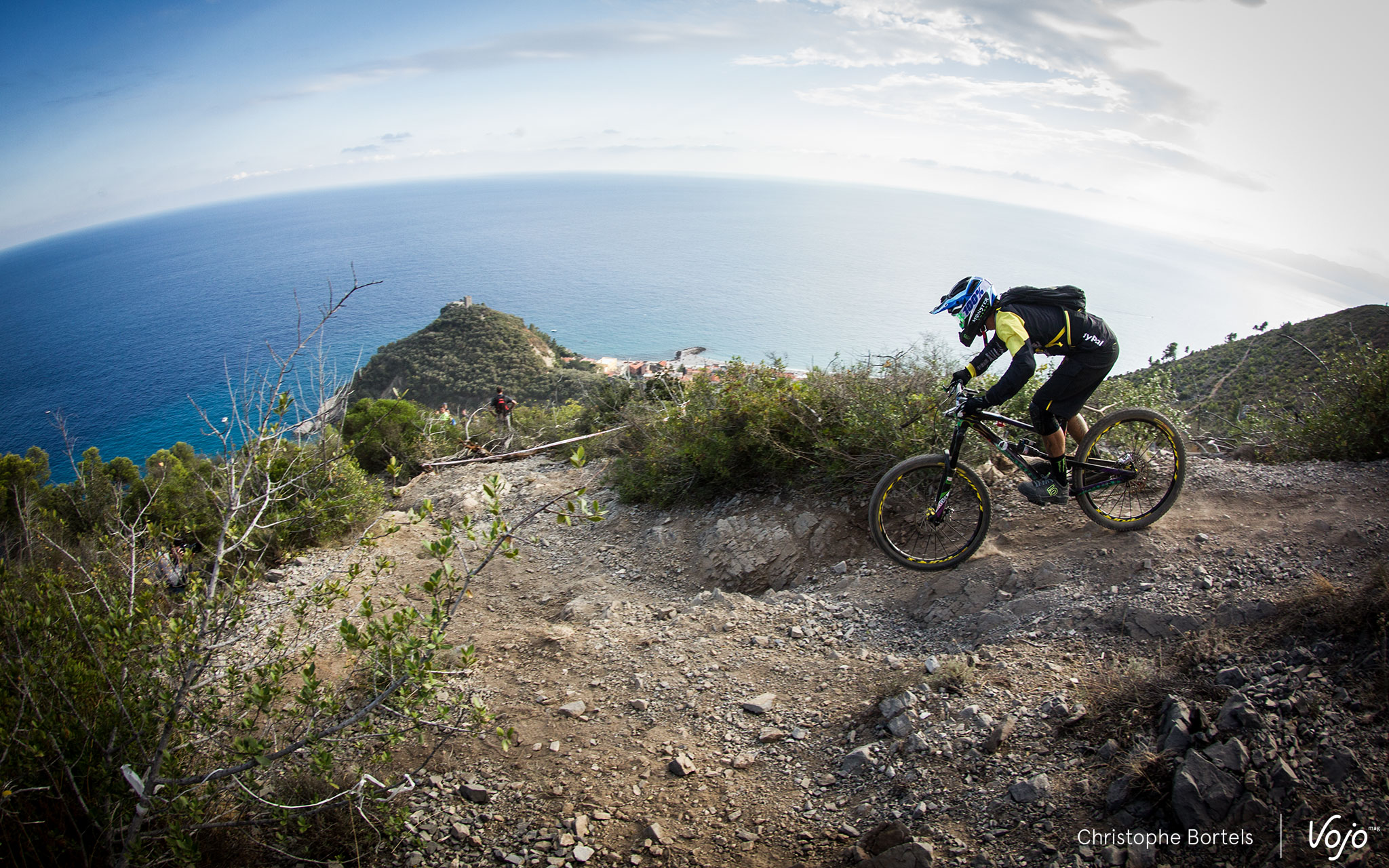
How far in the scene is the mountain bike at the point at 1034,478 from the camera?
17.7 feet

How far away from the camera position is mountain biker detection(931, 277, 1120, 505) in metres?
4.91

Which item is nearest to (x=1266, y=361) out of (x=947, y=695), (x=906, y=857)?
(x=947, y=695)

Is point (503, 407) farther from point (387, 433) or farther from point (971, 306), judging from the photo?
point (971, 306)

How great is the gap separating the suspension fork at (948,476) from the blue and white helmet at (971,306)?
79 cm

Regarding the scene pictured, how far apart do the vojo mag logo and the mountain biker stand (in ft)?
10.2

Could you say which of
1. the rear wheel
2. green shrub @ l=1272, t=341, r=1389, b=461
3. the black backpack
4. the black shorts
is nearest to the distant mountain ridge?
green shrub @ l=1272, t=341, r=1389, b=461

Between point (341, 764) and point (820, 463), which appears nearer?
point (341, 764)

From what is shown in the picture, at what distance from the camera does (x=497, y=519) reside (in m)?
3.38

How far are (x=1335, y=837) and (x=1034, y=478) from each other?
3.38 m

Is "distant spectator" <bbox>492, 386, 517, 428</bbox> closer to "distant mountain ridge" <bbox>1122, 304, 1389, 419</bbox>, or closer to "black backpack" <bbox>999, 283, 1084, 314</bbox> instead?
"black backpack" <bbox>999, 283, 1084, 314</bbox>

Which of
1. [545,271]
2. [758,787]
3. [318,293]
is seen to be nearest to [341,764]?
[758,787]

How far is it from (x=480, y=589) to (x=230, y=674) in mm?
4246

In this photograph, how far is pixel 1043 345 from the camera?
5.02m

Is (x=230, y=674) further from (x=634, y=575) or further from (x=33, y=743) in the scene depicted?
(x=634, y=575)
